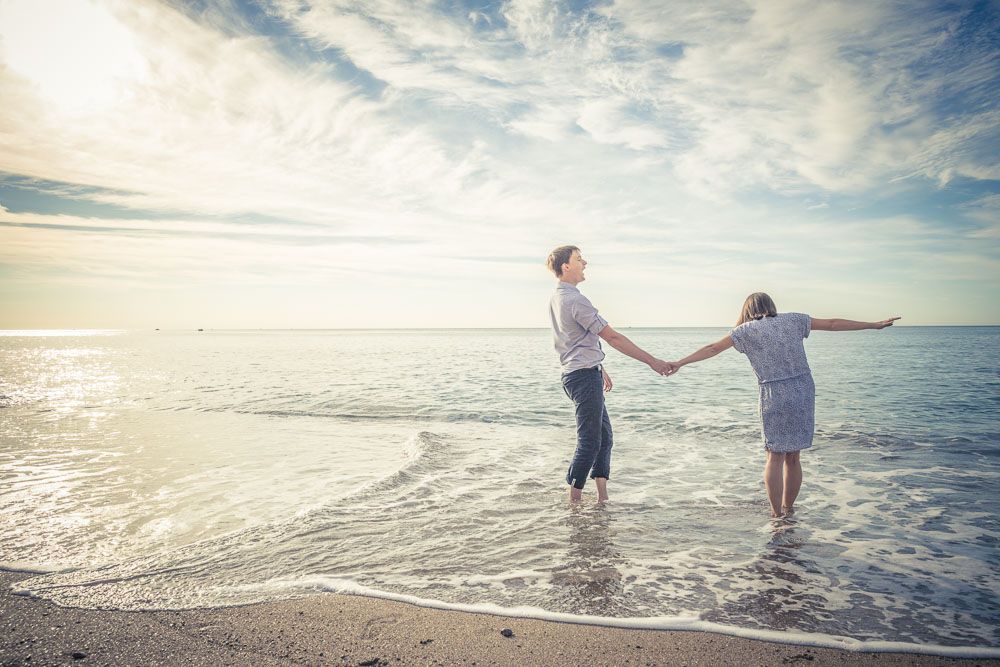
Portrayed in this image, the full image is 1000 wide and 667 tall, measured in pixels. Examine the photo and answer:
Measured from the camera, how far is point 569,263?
18.1ft

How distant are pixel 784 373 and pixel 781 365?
0.28 ft

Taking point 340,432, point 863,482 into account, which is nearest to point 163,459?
point 340,432

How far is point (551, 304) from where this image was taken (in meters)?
5.66

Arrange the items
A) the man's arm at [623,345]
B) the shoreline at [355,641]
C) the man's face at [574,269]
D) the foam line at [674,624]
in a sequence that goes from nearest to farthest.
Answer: the shoreline at [355,641], the foam line at [674,624], the man's arm at [623,345], the man's face at [574,269]

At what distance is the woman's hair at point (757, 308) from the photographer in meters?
5.10

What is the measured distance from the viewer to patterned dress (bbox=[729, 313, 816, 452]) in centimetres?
497

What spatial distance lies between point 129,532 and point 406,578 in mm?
3002

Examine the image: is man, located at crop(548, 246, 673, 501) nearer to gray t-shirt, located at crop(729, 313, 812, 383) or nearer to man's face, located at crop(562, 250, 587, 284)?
man's face, located at crop(562, 250, 587, 284)

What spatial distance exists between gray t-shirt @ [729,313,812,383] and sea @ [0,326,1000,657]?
5.27 ft

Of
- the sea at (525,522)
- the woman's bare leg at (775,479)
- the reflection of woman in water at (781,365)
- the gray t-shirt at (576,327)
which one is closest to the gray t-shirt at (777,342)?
the reflection of woman in water at (781,365)

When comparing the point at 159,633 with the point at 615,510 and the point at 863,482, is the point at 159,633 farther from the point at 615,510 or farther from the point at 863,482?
the point at 863,482

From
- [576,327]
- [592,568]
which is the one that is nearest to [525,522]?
[592,568]

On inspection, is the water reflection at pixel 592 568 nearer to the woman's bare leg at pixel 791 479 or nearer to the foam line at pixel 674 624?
the foam line at pixel 674 624

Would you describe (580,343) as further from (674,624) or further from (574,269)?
(674,624)
